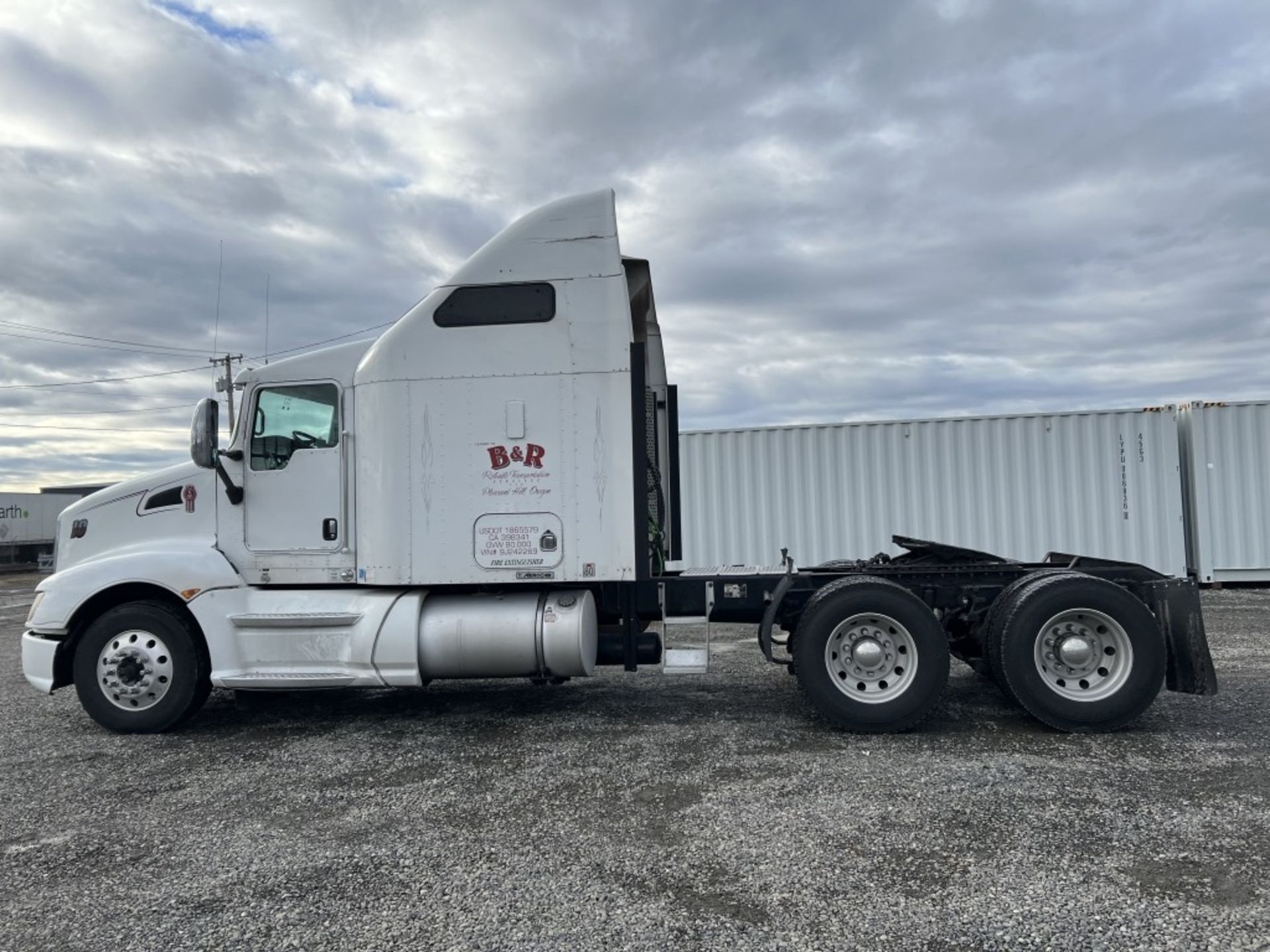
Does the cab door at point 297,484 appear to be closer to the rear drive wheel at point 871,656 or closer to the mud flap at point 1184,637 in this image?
the rear drive wheel at point 871,656

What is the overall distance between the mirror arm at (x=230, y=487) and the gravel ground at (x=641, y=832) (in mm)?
1709

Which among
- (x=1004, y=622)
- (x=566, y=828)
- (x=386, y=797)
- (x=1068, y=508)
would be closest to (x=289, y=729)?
(x=386, y=797)

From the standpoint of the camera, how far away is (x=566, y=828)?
3.85 m

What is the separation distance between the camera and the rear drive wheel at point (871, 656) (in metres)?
5.21

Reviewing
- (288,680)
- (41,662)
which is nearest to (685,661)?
(288,680)

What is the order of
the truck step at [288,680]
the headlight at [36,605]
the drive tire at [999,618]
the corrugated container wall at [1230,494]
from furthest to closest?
the corrugated container wall at [1230,494], the headlight at [36,605], the truck step at [288,680], the drive tire at [999,618]

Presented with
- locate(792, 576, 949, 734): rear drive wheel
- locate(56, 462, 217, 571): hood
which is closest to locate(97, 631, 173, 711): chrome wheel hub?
locate(56, 462, 217, 571): hood

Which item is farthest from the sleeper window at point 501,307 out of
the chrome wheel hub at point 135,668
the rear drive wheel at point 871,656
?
the chrome wheel hub at point 135,668

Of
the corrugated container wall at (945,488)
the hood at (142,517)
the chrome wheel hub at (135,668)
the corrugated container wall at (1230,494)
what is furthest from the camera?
the corrugated container wall at (945,488)

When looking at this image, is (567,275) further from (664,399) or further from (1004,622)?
(1004,622)

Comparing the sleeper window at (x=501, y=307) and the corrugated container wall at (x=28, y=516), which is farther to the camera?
the corrugated container wall at (x=28, y=516)

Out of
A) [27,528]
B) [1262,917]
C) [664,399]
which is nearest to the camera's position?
[1262,917]

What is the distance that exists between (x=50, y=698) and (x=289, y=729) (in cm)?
305

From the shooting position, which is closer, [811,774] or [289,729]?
[811,774]
